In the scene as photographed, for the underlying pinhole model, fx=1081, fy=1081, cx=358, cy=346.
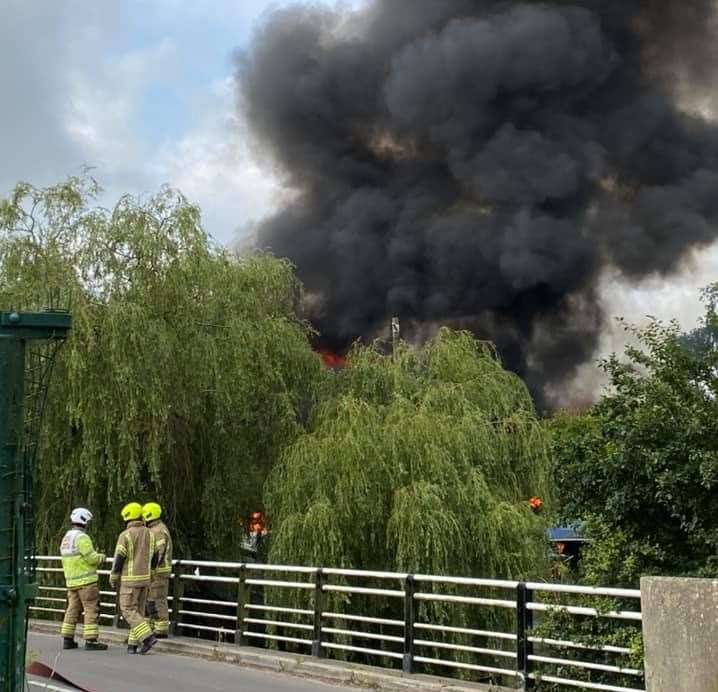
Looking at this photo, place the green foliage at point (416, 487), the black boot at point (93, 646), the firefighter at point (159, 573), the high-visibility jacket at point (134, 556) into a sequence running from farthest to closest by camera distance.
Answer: the green foliage at point (416, 487)
the black boot at point (93, 646)
the firefighter at point (159, 573)
the high-visibility jacket at point (134, 556)

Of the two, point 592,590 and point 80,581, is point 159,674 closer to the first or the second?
point 80,581

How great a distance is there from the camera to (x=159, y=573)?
12891 millimetres

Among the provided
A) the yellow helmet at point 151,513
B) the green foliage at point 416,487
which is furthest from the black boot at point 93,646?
the green foliage at point 416,487

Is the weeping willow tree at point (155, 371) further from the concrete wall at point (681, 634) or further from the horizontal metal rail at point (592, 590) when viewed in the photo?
the concrete wall at point (681, 634)

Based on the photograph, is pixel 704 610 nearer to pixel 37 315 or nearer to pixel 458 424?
pixel 37 315

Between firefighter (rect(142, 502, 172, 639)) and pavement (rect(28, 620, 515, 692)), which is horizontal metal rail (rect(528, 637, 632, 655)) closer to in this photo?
pavement (rect(28, 620, 515, 692))

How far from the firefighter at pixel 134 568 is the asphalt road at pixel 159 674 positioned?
43 cm

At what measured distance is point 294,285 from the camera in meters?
20.5

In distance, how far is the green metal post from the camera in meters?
3.86

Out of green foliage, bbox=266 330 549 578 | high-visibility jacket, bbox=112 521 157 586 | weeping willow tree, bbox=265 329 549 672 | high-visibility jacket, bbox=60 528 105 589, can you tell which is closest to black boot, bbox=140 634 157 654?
high-visibility jacket, bbox=112 521 157 586

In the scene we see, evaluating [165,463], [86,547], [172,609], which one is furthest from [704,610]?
[165,463]

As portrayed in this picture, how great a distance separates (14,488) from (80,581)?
9.05 metres

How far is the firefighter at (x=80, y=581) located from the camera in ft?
40.3

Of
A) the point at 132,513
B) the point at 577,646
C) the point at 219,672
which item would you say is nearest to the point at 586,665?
the point at 577,646
